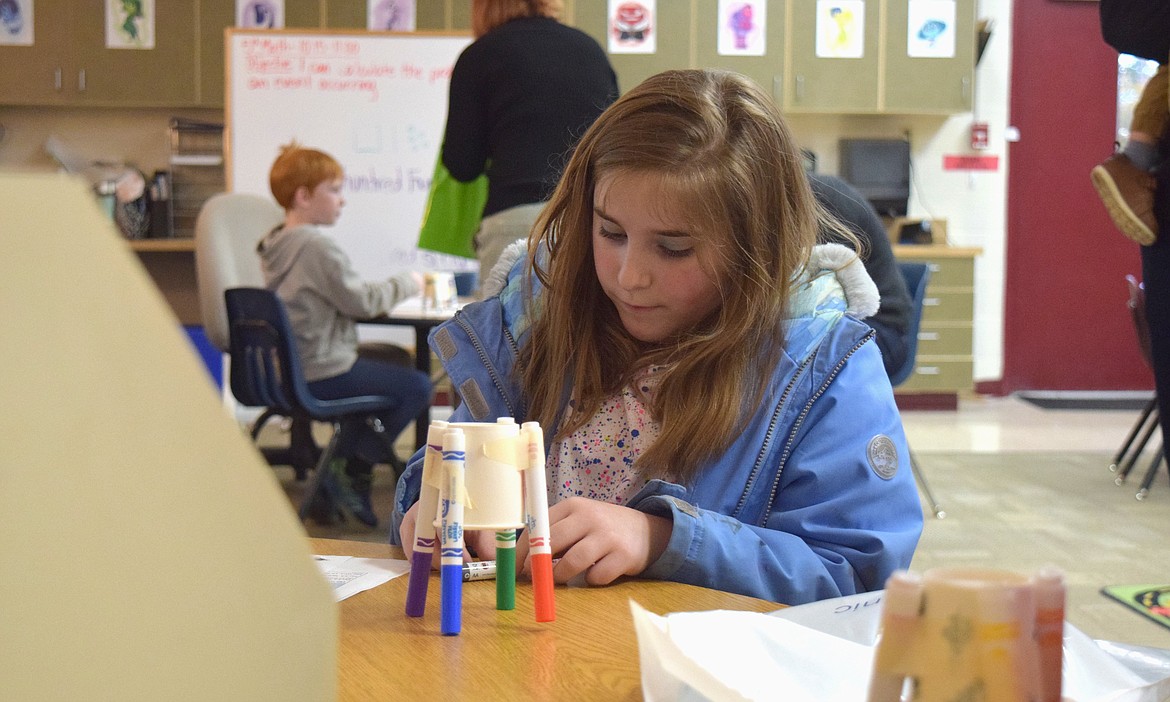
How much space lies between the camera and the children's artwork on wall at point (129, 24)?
588 cm

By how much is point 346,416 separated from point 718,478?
7.96ft

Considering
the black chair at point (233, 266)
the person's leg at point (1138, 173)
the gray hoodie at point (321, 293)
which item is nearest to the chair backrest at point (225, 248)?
the black chair at point (233, 266)

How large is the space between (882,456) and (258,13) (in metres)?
5.65

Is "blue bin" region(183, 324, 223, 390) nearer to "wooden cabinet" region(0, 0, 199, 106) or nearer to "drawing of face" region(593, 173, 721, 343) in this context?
"wooden cabinet" region(0, 0, 199, 106)

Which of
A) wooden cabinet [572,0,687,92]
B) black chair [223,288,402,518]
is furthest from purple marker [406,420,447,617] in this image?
wooden cabinet [572,0,687,92]

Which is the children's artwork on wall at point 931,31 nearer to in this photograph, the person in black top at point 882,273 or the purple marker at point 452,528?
the person in black top at point 882,273

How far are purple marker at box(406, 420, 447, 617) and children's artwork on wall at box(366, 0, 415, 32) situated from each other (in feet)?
18.2

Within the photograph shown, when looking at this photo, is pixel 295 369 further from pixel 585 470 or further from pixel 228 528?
pixel 228 528

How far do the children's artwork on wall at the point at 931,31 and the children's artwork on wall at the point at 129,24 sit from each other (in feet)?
12.9

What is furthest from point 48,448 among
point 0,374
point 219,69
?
point 219,69

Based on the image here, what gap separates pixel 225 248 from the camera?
12.7 ft

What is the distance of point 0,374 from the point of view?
29cm

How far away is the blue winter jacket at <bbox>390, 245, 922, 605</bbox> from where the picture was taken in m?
0.83

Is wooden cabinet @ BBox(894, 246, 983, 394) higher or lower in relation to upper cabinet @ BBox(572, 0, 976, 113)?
lower
